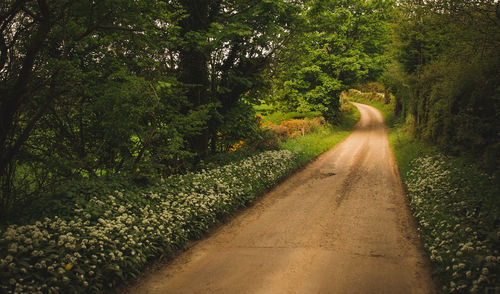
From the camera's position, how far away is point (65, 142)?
6992mm

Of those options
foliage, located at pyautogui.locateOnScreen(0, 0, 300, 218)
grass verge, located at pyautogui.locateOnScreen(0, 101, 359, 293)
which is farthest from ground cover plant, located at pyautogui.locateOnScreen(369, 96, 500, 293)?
foliage, located at pyautogui.locateOnScreen(0, 0, 300, 218)

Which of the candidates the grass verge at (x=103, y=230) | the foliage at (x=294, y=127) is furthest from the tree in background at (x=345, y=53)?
the grass verge at (x=103, y=230)

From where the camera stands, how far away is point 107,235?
Result: 5.02 m

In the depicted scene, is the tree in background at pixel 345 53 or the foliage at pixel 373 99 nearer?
the tree in background at pixel 345 53

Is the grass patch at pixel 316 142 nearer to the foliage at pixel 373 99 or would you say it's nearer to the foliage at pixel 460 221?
the foliage at pixel 460 221

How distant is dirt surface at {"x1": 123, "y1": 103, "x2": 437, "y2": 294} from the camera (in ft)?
16.3

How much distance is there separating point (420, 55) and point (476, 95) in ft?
36.7

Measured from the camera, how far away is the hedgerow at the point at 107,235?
13.0 ft

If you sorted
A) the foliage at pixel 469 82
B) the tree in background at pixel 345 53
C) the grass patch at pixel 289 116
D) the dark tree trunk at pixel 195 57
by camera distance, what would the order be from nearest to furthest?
the foliage at pixel 469 82 → the dark tree trunk at pixel 195 57 → the tree in background at pixel 345 53 → the grass patch at pixel 289 116

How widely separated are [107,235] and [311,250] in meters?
4.26

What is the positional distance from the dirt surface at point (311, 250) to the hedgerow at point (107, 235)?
479mm

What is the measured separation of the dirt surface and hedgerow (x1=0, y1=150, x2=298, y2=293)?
0.48 metres

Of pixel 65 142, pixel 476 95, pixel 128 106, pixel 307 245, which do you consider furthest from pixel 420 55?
pixel 65 142

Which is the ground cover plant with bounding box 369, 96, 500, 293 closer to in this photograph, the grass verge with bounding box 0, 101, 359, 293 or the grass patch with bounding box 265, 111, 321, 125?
the grass verge with bounding box 0, 101, 359, 293
